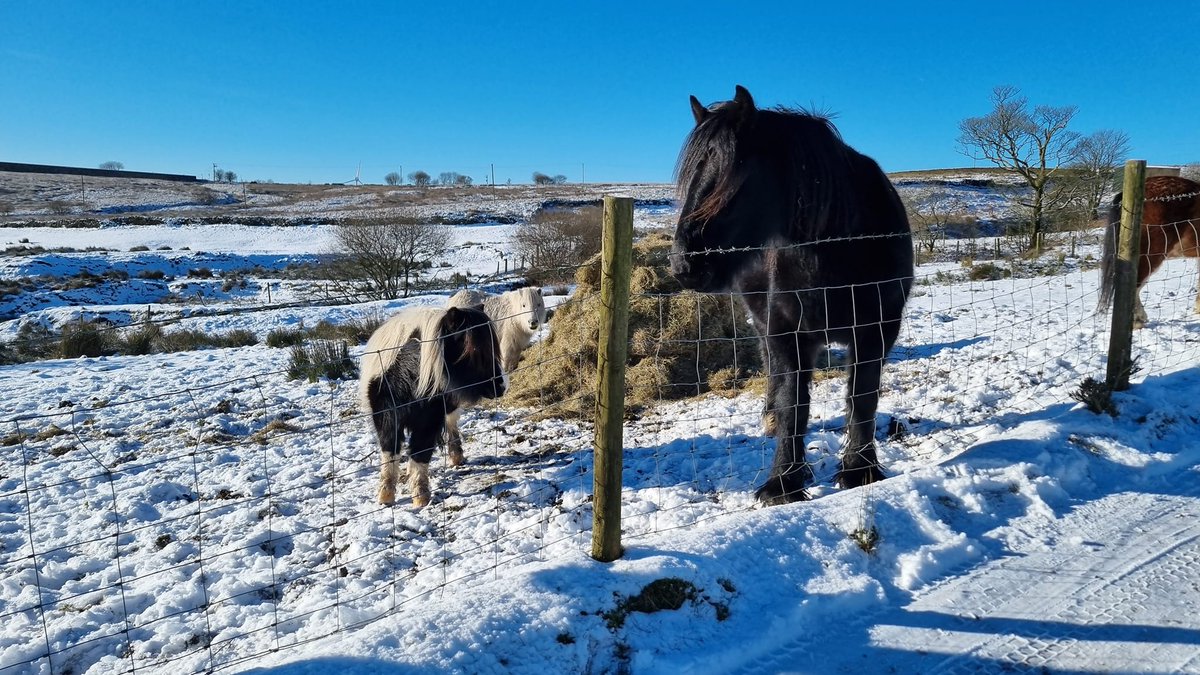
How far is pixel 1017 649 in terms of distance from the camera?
2588mm

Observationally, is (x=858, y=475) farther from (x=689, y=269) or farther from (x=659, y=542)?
(x=689, y=269)

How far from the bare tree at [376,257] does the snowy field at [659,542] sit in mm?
13048

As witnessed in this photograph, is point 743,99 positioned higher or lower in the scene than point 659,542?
higher

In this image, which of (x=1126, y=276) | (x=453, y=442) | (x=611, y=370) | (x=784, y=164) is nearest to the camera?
(x=611, y=370)

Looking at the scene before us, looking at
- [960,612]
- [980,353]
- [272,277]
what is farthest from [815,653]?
[272,277]

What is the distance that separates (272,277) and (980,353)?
27096 mm

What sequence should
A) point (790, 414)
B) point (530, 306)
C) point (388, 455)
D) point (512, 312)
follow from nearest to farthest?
point (790, 414)
point (388, 455)
point (530, 306)
point (512, 312)

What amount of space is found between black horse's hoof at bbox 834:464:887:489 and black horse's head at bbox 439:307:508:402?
8.18 feet

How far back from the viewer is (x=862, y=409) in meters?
4.02

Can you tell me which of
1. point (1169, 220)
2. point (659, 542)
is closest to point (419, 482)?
point (659, 542)

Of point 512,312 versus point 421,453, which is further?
point 512,312

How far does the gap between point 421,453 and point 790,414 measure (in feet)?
8.91

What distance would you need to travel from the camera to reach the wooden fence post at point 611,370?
9.36 feet

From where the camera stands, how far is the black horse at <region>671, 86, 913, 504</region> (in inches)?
136
